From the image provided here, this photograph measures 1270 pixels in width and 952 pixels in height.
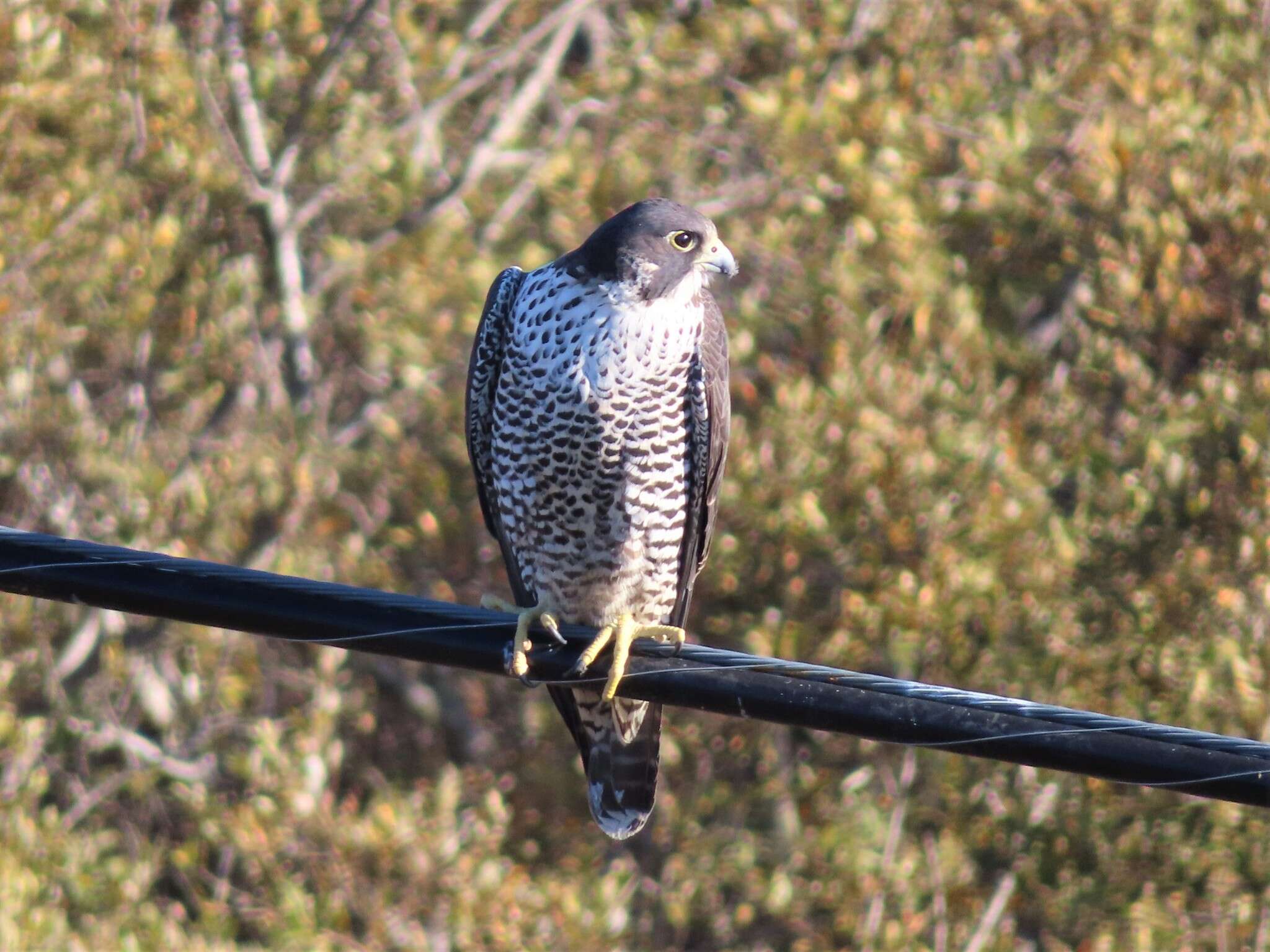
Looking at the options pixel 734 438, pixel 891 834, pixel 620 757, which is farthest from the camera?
pixel 734 438

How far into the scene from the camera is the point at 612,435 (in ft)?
13.7

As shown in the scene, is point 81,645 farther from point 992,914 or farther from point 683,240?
point 683,240

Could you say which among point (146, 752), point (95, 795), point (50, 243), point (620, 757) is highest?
point (50, 243)

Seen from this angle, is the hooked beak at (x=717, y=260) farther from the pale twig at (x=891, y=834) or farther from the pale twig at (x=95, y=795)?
the pale twig at (x=95, y=795)

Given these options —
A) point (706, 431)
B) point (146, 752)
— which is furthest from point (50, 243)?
point (706, 431)

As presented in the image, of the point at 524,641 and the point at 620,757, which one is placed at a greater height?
the point at 524,641

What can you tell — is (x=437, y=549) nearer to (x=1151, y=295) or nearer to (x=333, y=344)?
(x=333, y=344)

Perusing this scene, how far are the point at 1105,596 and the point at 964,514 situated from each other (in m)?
0.62

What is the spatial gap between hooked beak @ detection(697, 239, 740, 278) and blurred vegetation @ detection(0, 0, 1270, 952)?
193 centimetres

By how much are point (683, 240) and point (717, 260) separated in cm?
10

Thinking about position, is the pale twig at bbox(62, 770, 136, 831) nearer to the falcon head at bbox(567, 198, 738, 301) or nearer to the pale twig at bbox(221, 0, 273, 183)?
the pale twig at bbox(221, 0, 273, 183)

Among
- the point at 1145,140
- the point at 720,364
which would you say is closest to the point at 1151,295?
the point at 1145,140

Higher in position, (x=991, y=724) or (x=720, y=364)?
(x=991, y=724)

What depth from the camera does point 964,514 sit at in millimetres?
6207
